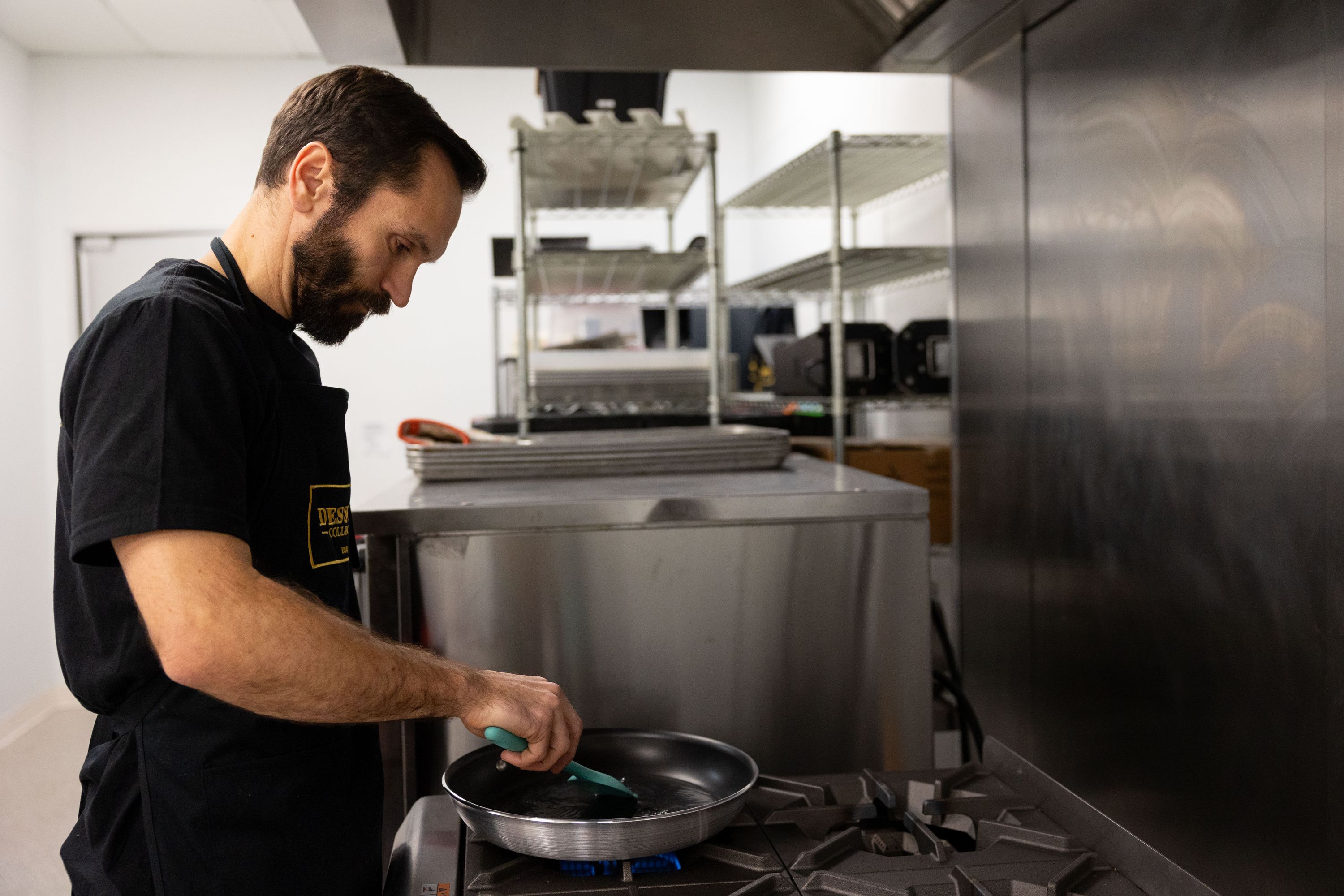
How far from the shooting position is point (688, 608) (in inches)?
48.3

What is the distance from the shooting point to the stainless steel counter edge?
1.18 meters

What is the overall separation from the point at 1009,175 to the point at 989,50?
0.17 m

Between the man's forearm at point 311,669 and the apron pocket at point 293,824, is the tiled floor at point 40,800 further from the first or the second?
the man's forearm at point 311,669

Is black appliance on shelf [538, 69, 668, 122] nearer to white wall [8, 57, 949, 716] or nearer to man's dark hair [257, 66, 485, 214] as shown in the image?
white wall [8, 57, 949, 716]

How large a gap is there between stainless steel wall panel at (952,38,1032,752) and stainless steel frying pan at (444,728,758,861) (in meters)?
0.55

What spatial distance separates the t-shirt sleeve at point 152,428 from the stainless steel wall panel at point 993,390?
96 centimetres

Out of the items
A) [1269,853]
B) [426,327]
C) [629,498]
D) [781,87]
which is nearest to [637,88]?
[629,498]

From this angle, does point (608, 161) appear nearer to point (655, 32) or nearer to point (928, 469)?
point (928, 469)

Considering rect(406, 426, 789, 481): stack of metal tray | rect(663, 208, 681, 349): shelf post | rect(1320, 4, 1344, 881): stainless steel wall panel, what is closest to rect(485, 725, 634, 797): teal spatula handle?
rect(1320, 4, 1344, 881): stainless steel wall panel

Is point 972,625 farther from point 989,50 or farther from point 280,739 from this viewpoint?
point 280,739

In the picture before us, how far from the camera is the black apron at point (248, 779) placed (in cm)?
81

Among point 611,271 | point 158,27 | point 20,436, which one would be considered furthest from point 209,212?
point 611,271

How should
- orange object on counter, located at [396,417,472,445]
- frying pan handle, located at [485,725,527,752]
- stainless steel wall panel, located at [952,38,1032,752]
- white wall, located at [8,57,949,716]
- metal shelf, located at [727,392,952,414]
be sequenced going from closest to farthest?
Result: frying pan handle, located at [485,725,527,752] → stainless steel wall panel, located at [952,38,1032,752] → orange object on counter, located at [396,417,472,445] → metal shelf, located at [727,392,952,414] → white wall, located at [8,57,949,716]

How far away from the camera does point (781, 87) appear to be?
420 centimetres
